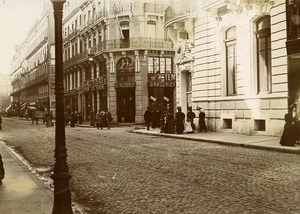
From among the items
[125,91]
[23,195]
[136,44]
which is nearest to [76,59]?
[125,91]

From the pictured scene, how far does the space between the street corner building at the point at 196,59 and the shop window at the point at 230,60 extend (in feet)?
0.17

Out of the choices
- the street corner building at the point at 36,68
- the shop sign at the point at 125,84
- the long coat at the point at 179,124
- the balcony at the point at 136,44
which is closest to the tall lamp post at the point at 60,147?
the long coat at the point at 179,124

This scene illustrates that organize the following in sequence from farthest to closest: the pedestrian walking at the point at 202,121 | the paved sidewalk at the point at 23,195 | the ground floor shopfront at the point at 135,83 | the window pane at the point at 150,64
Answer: the window pane at the point at 150,64 < the ground floor shopfront at the point at 135,83 < the pedestrian walking at the point at 202,121 < the paved sidewalk at the point at 23,195

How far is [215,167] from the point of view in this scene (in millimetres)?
11242

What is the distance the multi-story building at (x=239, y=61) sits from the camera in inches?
764

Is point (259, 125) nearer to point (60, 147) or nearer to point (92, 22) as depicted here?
point (60, 147)

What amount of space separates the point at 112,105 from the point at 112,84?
208 centimetres

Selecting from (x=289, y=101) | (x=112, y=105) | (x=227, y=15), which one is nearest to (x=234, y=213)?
(x=289, y=101)

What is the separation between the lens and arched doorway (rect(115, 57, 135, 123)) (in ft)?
149

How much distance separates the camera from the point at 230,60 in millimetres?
23734

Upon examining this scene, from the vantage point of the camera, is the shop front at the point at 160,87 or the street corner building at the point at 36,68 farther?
the street corner building at the point at 36,68

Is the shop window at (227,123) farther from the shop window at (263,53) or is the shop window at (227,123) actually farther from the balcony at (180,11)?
the balcony at (180,11)

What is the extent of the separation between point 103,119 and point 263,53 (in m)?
18.5

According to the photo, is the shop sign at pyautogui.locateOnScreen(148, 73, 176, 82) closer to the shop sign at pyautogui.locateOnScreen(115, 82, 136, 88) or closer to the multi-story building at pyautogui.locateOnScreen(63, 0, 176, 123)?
the multi-story building at pyautogui.locateOnScreen(63, 0, 176, 123)
